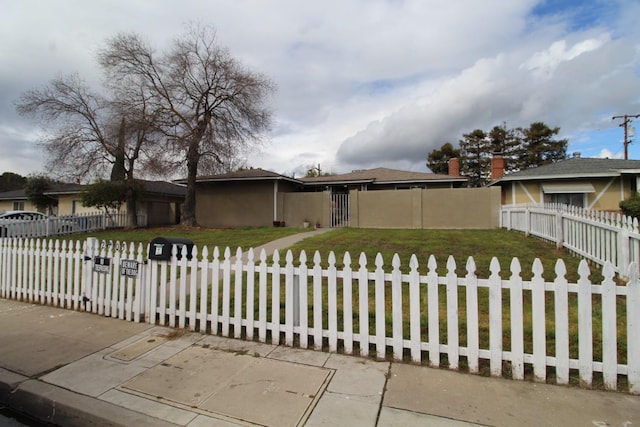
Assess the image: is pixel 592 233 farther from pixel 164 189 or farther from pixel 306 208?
pixel 164 189

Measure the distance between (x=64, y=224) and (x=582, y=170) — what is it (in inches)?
1028

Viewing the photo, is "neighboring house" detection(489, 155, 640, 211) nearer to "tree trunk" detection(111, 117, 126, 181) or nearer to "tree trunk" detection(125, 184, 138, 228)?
"tree trunk" detection(111, 117, 126, 181)

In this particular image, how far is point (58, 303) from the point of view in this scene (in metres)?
5.41

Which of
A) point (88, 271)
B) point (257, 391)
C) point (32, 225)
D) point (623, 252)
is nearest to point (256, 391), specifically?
point (257, 391)

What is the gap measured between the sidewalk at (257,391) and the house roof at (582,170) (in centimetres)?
1669

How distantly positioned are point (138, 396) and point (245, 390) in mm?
895

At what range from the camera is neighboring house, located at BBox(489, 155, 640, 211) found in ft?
52.2

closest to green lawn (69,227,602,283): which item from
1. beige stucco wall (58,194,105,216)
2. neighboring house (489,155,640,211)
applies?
neighboring house (489,155,640,211)

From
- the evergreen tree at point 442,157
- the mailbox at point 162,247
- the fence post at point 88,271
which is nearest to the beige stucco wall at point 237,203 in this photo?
the fence post at point 88,271

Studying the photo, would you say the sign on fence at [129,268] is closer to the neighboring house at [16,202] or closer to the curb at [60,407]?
the curb at [60,407]

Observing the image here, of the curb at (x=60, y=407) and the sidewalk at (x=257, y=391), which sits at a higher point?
the sidewalk at (x=257, y=391)

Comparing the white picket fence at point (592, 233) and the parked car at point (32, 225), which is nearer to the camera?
the white picket fence at point (592, 233)

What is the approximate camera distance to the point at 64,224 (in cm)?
1786

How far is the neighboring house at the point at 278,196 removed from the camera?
18266mm
